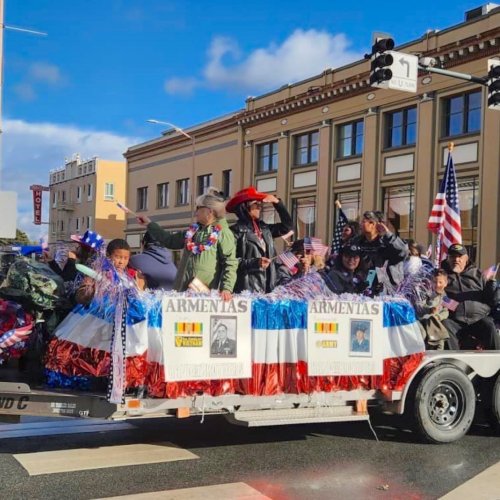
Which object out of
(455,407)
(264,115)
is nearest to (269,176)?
(264,115)

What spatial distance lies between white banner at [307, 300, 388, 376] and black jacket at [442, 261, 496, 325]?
1.42 meters

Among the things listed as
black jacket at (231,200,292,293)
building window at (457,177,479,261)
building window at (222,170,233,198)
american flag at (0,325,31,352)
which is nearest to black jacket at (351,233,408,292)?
black jacket at (231,200,292,293)

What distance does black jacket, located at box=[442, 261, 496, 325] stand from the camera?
7.32 meters

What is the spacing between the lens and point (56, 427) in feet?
22.5

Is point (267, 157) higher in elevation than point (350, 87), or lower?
lower

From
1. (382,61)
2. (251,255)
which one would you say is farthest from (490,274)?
(382,61)

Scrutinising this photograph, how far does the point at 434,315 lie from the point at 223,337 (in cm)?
243

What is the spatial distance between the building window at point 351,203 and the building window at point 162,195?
17608 millimetres

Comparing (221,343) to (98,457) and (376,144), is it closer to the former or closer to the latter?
(98,457)

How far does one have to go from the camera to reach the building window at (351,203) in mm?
29438

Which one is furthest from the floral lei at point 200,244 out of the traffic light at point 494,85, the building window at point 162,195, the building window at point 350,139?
the building window at point 162,195

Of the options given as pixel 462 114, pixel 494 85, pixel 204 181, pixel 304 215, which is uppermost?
pixel 462 114

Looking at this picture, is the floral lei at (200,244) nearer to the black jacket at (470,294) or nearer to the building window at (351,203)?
the black jacket at (470,294)

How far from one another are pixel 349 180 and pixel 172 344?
25.2 meters
